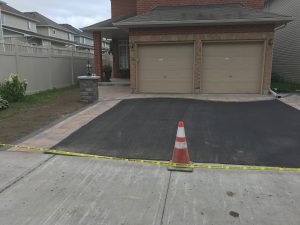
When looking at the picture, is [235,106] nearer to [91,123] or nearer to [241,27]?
[241,27]

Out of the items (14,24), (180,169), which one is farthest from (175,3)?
(14,24)

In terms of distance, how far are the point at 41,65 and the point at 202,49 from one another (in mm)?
7749

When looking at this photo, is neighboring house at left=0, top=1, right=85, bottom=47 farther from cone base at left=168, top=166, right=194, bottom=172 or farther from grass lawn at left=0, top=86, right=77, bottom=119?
cone base at left=168, top=166, right=194, bottom=172

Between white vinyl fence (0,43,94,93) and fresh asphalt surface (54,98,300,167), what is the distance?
5082 mm

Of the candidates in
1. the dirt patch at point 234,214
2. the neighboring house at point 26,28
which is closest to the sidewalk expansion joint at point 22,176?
the dirt patch at point 234,214

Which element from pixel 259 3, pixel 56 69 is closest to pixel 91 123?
pixel 56 69

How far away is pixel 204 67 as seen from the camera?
1312 centimetres

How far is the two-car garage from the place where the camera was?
42.1 feet

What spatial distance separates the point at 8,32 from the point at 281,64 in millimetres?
26132

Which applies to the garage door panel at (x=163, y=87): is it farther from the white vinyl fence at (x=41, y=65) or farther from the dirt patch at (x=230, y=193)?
the dirt patch at (x=230, y=193)

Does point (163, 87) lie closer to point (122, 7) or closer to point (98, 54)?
point (98, 54)

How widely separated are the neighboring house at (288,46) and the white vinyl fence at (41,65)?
1221 cm

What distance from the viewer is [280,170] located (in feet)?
14.9

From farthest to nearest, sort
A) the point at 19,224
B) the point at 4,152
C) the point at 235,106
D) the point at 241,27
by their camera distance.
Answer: the point at 241,27 < the point at 235,106 < the point at 4,152 < the point at 19,224
